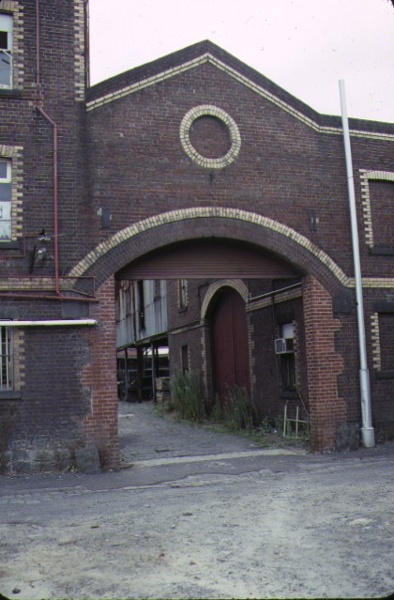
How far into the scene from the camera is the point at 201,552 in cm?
633

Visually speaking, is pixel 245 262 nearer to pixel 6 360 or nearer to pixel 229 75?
pixel 229 75

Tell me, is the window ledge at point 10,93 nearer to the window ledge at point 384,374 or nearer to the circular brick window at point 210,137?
the circular brick window at point 210,137

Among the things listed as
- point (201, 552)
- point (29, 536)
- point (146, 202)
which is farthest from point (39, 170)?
point (201, 552)

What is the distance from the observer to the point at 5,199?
12.0m

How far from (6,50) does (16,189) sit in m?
2.75

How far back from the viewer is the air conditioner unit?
631 inches

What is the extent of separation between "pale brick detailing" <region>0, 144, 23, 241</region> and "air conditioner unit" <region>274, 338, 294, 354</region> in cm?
724

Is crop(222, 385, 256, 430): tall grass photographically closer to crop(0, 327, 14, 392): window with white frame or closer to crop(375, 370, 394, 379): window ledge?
crop(375, 370, 394, 379): window ledge

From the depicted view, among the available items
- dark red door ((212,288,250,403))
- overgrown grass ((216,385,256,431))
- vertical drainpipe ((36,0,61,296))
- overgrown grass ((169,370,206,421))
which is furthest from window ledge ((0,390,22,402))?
overgrown grass ((169,370,206,421))

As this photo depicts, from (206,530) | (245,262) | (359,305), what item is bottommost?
(206,530)

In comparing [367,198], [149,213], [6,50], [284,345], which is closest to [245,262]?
[149,213]

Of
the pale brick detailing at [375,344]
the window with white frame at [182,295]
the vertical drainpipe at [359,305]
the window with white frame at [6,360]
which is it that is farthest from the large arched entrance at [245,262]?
the window with white frame at [182,295]

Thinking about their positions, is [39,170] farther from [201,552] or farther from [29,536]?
[201,552]

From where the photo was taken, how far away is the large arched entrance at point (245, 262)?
12547 mm
